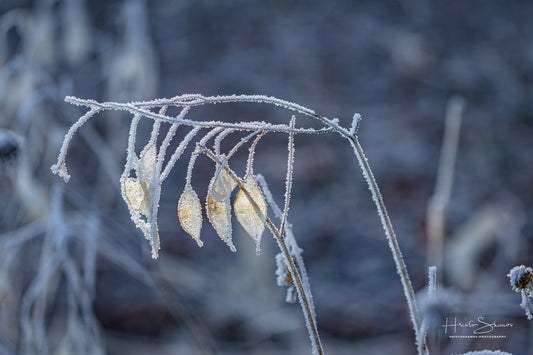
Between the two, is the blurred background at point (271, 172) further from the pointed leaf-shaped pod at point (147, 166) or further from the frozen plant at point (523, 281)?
the pointed leaf-shaped pod at point (147, 166)

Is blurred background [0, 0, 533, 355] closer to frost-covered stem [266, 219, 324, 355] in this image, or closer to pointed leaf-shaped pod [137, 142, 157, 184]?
frost-covered stem [266, 219, 324, 355]

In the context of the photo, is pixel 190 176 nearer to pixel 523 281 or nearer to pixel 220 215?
pixel 220 215

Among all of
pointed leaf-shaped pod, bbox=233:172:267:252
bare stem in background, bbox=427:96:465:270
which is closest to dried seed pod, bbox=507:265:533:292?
pointed leaf-shaped pod, bbox=233:172:267:252

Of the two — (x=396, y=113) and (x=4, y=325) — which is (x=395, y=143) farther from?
(x=4, y=325)
